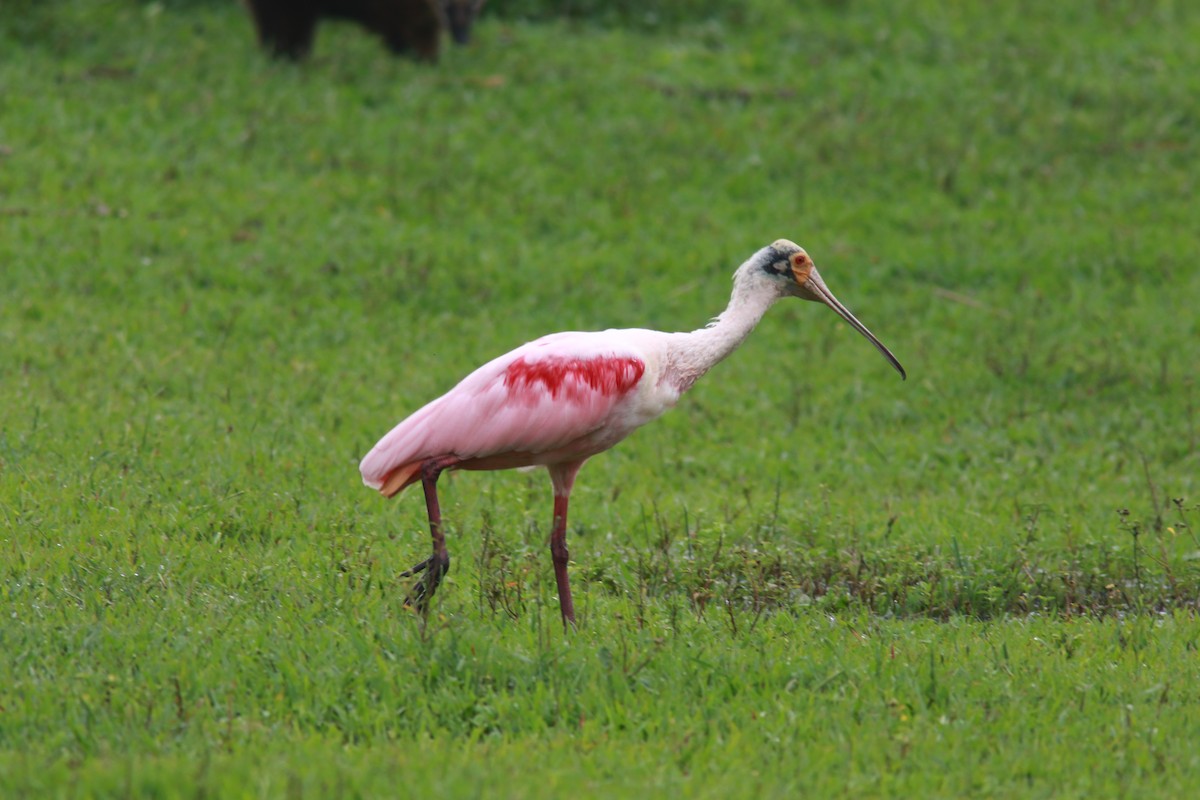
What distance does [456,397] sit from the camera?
19.0 ft

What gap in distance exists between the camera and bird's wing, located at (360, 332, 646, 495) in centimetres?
571

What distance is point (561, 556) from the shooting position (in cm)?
594

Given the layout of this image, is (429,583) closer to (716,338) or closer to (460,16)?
(716,338)

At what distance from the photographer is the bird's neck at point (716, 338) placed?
19.7 feet

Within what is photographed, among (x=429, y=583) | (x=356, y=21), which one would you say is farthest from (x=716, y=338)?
(x=356, y=21)

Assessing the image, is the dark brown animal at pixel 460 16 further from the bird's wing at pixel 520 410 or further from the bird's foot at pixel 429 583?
the bird's foot at pixel 429 583

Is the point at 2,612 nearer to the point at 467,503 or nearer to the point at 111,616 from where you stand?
the point at 111,616

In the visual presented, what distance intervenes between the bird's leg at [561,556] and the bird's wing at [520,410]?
0.35 m

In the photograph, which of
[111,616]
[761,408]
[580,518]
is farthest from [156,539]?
[761,408]

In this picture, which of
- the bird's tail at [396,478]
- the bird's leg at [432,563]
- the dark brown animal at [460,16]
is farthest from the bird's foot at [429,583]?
the dark brown animal at [460,16]

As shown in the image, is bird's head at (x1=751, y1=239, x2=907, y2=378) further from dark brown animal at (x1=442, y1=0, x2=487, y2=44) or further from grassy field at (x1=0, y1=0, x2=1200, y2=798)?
dark brown animal at (x1=442, y1=0, x2=487, y2=44)

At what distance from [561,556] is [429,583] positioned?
604mm

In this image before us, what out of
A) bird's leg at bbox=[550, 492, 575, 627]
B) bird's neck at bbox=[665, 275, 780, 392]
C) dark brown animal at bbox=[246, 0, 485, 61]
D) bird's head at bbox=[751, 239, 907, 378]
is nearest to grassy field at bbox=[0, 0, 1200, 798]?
bird's leg at bbox=[550, 492, 575, 627]

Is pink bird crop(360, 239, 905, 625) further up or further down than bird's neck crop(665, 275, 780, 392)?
further down
